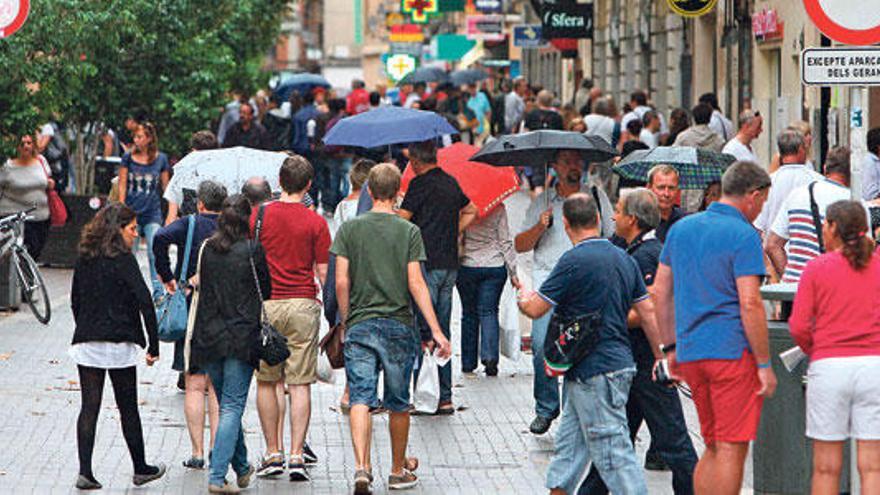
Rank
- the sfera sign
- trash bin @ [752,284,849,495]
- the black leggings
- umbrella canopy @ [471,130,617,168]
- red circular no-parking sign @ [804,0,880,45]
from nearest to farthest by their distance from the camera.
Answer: trash bin @ [752,284,849,495]
red circular no-parking sign @ [804,0,880,45]
the black leggings
umbrella canopy @ [471,130,617,168]
the sfera sign

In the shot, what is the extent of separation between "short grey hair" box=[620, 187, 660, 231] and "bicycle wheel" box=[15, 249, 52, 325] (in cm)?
938

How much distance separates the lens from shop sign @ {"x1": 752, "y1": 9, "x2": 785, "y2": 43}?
1123 inches

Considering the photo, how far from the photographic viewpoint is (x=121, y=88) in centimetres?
2758

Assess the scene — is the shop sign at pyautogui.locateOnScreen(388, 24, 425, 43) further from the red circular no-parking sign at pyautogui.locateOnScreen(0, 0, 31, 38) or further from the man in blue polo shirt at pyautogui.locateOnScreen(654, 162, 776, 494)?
the man in blue polo shirt at pyautogui.locateOnScreen(654, 162, 776, 494)

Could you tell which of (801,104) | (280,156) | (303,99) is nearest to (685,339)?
(280,156)

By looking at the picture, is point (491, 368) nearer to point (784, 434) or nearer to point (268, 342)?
point (268, 342)

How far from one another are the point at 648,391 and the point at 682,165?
13.8 ft

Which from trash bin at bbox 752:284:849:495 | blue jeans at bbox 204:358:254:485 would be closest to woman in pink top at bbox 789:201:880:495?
trash bin at bbox 752:284:849:495

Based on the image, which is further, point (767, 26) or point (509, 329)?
point (767, 26)

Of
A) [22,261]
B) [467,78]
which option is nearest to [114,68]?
[22,261]

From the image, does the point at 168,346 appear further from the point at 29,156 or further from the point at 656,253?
the point at 656,253

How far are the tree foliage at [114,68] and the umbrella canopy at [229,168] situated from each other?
5.06 meters

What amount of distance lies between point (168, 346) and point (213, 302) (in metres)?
7.26

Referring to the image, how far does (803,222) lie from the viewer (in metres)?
12.4
